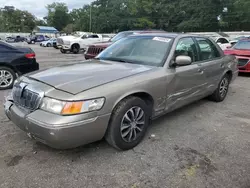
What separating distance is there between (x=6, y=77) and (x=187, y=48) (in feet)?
15.4

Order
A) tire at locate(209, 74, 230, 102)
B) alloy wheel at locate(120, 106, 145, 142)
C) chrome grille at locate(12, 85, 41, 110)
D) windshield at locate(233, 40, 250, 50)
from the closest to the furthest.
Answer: chrome grille at locate(12, 85, 41, 110) < alloy wheel at locate(120, 106, 145, 142) < tire at locate(209, 74, 230, 102) < windshield at locate(233, 40, 250, 50)

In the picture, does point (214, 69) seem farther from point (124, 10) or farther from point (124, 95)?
point (124, 10)

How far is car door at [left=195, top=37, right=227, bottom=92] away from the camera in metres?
4.27

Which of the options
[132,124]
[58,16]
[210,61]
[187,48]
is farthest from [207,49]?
[58,16]

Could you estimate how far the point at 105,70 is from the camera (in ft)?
10.1

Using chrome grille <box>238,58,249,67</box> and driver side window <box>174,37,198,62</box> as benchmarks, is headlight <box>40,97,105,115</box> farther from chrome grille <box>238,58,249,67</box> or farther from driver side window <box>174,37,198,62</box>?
chrome grille <box>238,58,249,67</box>

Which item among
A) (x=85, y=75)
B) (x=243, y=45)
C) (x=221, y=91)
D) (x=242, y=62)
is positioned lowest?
(x=221, y=91)

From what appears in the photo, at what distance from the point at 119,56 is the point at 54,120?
1793 millimetres

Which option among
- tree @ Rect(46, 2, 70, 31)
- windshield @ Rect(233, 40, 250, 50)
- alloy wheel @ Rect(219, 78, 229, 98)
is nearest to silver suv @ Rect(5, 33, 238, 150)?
alloy wheel @ Rect(219, 78, 229, 98)

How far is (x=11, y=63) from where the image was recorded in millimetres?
5992

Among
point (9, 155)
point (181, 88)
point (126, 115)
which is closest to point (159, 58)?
point (181, 88)

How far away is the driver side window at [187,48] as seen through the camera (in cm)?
367

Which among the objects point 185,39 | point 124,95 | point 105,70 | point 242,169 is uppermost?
point 185,39

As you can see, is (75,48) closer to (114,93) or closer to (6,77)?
(6,77)
